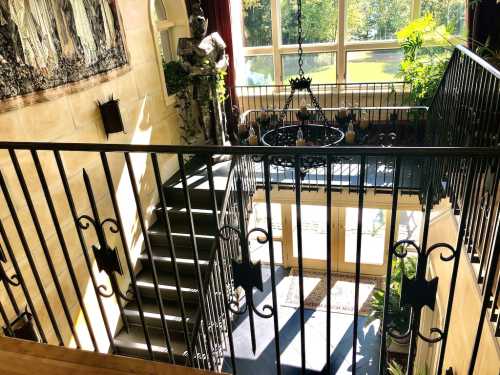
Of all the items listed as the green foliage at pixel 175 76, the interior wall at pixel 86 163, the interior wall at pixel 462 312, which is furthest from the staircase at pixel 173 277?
the interior wall at pixel 462 312

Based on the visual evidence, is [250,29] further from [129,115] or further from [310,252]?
[310,252]

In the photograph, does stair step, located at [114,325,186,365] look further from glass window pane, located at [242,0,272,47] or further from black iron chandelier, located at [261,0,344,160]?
glass window pane, located at [242,0,272,47]

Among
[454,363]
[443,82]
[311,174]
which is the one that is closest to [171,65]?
[311,174]

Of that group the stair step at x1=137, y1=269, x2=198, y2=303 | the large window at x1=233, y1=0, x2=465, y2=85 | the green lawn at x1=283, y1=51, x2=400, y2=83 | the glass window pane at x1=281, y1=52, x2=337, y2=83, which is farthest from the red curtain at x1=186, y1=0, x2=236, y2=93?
the stair step at x1=137, y1=269, x2=198, y2=303

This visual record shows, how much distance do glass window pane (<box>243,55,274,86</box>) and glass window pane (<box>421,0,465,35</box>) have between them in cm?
272

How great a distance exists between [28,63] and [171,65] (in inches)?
112

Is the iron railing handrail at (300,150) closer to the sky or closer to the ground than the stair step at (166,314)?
closer to the sky

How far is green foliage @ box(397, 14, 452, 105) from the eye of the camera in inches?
221

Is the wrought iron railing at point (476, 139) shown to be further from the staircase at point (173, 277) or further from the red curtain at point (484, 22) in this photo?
the red curtain at point (484, 22)

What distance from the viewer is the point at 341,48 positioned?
23.3 ft

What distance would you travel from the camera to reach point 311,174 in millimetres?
6281

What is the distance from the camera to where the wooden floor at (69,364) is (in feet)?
5.02

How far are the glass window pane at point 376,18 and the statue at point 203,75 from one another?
8.27 feet

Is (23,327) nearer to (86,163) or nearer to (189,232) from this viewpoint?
(189,232)
